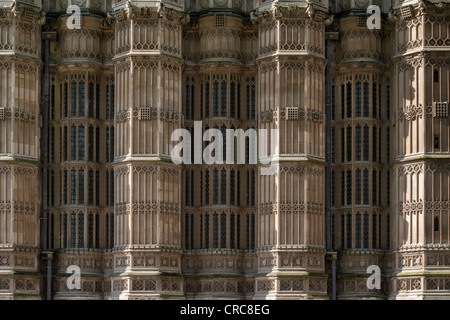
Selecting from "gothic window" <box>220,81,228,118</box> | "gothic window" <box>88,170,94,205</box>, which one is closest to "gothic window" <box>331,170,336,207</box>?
"gothic window" <box>220,81,228,118</box>

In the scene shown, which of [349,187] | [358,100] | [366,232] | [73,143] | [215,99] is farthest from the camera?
[73,143]

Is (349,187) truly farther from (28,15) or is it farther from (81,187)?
(28,15)

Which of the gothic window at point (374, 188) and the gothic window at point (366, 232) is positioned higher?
the gothic window at point (374, 188)

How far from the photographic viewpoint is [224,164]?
9350cm

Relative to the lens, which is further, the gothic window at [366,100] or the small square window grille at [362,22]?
the gothic window at [366,100]

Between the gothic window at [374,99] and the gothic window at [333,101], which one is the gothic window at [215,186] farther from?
the gothic window at [374,99]

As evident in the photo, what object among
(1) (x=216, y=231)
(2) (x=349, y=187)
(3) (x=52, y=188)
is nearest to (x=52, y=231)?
(3) (x=52, y=188)

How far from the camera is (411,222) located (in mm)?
91188

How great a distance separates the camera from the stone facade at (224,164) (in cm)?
9138

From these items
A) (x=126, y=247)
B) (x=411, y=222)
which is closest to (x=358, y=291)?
(x=411, y=222)

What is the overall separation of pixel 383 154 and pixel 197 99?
333 inches

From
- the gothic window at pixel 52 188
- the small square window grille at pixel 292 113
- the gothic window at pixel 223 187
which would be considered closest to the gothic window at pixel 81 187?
the gothic window at pixel 52 188
